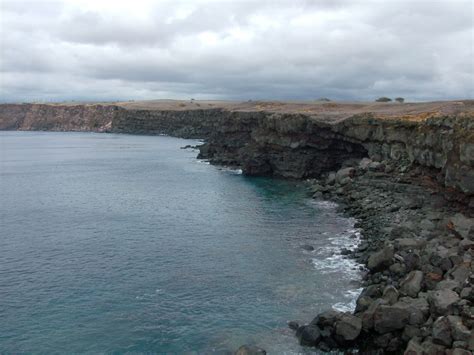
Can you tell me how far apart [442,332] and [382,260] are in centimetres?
1319

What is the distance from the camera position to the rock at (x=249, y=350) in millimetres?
26156

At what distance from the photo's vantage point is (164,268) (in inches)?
1630

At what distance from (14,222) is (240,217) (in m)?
27.4

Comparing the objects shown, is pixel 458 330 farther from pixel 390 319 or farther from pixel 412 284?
pixel 412 284

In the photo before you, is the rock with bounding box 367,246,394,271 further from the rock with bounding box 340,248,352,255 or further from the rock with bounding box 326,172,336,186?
the rock with bounding box 326,172,336,186

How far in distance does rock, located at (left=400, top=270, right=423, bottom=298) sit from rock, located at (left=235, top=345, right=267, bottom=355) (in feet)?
34.9

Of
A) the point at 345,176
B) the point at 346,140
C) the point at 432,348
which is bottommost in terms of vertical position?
the point at 432,348

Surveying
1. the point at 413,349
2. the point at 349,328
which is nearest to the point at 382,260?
the point at 349,328

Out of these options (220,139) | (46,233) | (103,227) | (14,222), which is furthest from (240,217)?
(220,139)

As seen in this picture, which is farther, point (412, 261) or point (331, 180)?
point (331, 180)

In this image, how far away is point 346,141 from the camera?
83.4m

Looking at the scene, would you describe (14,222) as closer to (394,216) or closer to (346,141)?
(394,216)

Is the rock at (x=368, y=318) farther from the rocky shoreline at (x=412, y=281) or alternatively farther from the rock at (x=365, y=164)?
the rock at (x=365, y=164)

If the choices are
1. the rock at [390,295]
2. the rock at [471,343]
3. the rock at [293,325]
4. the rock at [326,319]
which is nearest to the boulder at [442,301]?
the rock at [390,295]
